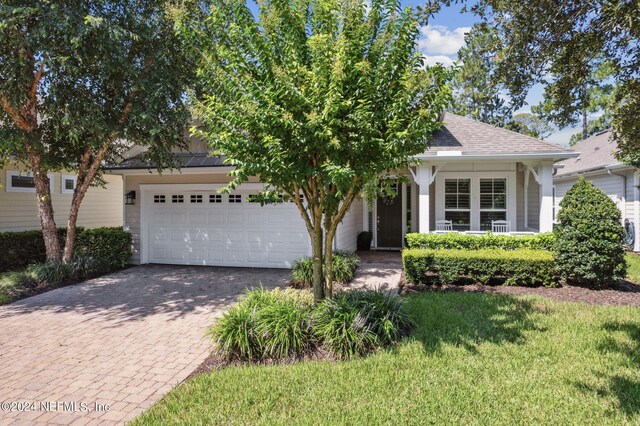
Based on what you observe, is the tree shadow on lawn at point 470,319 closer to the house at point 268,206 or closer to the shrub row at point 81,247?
the house at point 268,206

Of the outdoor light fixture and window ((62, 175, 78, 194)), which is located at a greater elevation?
window ((62, 175, 78, 194))

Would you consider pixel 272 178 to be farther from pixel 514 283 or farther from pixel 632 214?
pixel 632 214

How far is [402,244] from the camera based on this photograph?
44.5 ft

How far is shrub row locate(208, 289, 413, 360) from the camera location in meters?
4.52

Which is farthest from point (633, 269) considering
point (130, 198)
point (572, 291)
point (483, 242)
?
point (130, 198)

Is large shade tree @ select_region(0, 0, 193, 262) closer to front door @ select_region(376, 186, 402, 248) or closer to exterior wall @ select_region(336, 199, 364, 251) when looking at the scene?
exterior wall @ select_region(336, 199, 364, 251)

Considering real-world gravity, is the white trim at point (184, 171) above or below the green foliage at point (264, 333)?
above

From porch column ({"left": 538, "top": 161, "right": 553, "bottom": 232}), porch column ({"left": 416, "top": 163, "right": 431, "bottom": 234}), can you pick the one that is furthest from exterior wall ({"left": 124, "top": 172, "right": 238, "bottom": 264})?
porch column ({"left": 538, "top": 161, "right": 553, "bottom": 232})

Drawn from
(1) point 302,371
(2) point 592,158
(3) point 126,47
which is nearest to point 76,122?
(3) point 126,47

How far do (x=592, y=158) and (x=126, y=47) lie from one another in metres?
18.7

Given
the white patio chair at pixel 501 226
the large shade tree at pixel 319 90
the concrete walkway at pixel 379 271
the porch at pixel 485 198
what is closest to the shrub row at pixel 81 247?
the concrete walkway at pixel 379 271

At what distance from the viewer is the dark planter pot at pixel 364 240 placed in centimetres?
1343

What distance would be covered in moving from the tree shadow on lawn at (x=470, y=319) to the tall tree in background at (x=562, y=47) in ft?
10.4

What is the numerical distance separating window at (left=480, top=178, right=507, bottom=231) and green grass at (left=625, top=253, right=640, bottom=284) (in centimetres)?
320
